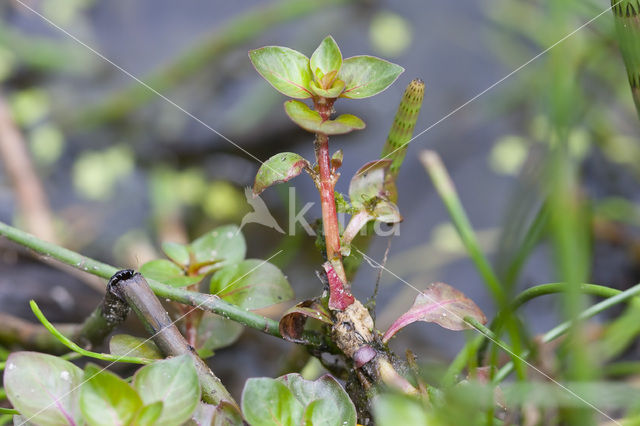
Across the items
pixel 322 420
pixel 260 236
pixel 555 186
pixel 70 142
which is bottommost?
pixel 260 236

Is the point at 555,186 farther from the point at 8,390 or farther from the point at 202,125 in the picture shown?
the point at 202,125

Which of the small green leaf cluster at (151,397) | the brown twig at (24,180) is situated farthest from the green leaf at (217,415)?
the brown twig at (24,180)

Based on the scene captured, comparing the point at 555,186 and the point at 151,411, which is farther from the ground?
the point at 555,186

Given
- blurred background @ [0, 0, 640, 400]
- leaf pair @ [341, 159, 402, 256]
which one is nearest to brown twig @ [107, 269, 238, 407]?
leaf pair @ [341, 159, 402, 256]

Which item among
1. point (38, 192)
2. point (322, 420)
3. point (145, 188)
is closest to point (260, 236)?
point (145, 188)

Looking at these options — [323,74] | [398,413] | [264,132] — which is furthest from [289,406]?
[264,132]

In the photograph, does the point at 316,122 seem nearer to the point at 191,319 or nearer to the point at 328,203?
the point at 328,203

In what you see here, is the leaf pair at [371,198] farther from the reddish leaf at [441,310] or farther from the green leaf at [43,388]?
the green leaf at [43,388]
